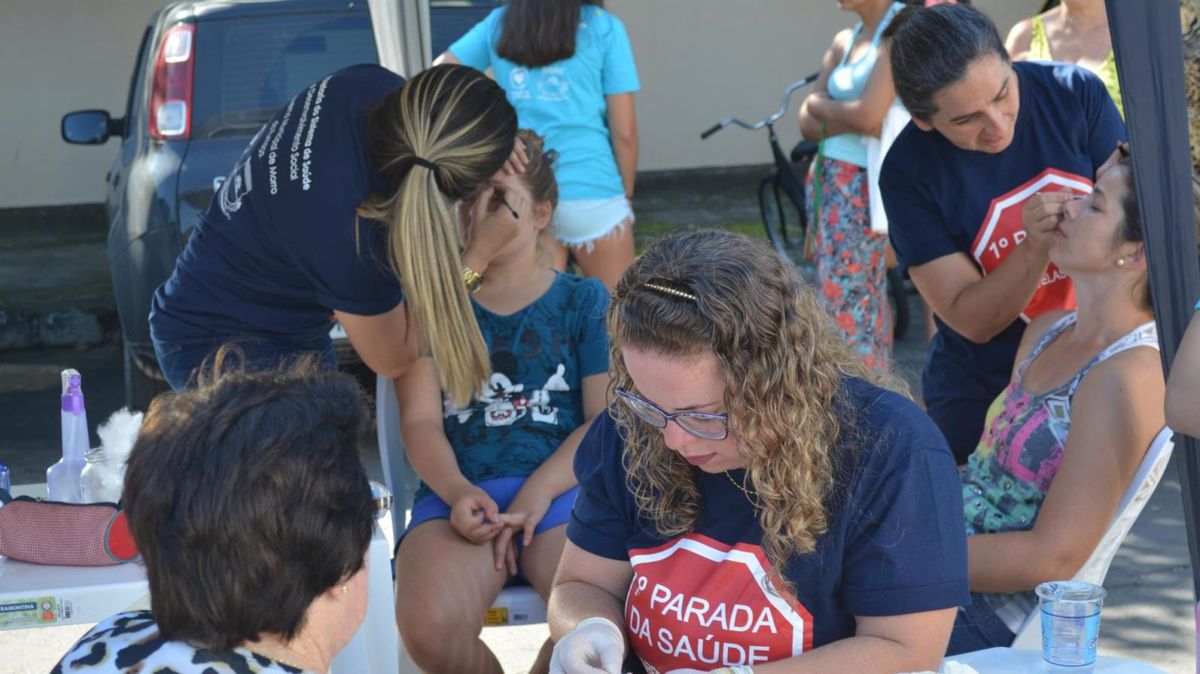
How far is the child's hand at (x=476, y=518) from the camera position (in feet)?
8.85

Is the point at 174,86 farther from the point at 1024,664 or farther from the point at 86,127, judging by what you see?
the point at 1024,664

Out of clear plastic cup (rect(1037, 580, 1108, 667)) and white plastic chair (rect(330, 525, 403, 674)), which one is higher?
clear plastic cup (rect(1037, 580, 1108, 667))

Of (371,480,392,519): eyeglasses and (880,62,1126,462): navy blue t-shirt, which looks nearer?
(371,480,392,519): eyeglasses

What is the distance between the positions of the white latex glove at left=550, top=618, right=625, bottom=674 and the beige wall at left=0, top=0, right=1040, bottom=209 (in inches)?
315

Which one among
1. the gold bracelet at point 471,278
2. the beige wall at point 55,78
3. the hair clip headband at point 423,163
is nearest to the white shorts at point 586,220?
the gold bracelet at point 471,278

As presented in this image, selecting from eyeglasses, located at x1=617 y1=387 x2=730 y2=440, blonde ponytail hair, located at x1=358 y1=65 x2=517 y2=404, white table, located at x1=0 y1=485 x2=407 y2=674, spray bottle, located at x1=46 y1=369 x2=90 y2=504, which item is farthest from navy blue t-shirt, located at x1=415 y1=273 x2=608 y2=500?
eyeglasses, located at x1=617 y1=387 x2=730 y2=440

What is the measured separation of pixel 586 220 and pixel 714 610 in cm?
258

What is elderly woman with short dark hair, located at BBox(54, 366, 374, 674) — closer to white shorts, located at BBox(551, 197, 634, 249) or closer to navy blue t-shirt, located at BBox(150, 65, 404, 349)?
navy blue t-shirt, located at BBox(150, 65, 404, 349)

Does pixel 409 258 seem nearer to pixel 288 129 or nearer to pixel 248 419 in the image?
pixel 288 129

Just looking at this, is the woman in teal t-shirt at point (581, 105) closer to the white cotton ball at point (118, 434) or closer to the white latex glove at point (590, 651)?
the white cotton ball at point (118, 434)

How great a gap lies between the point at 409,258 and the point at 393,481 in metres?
0.92

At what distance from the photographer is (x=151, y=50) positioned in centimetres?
505

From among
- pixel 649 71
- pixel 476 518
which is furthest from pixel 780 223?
pixel 476 518

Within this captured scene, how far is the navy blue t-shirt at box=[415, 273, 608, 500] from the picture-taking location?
290 centimetres
